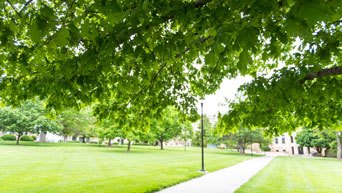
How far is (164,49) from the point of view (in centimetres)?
386

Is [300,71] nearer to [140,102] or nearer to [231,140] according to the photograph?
[140,102]

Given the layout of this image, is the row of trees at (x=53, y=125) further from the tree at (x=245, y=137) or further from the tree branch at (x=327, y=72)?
the tree branch at (x=327, y=72)

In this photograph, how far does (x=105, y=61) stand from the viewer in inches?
147

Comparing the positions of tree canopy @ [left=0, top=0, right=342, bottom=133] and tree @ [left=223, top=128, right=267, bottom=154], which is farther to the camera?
tree @ [left=223, top=128, right=267, bottom=154]

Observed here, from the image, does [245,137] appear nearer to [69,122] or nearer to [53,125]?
[53,125]

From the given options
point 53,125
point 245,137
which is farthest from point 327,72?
point 53,125

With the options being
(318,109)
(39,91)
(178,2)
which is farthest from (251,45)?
(318,109)

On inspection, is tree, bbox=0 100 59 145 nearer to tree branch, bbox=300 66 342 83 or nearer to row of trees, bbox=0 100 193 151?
row of trees, bbox=0 100 193 151

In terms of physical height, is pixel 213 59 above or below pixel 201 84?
below

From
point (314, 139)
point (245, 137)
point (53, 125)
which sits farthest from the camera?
point (314, 139)

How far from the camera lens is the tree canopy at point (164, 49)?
238 centimetres

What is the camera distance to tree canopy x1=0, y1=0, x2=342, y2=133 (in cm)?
238

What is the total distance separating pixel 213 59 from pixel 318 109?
16.4 ft

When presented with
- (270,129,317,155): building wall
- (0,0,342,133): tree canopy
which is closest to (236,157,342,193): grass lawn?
(0,0,342,133): tree canopy
